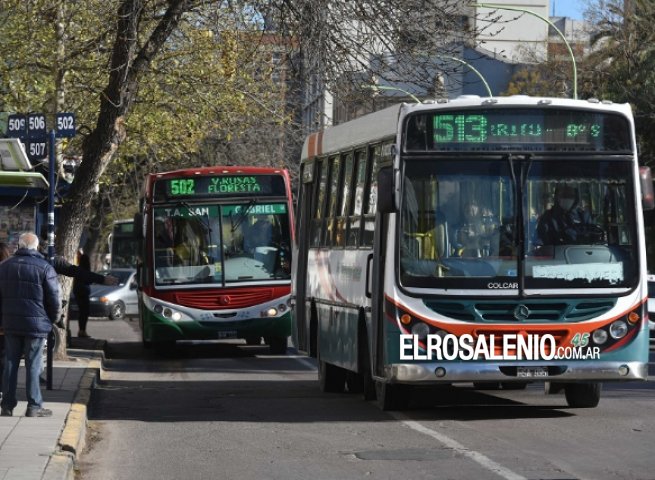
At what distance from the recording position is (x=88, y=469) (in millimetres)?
10797

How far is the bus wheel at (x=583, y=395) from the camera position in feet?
48.3

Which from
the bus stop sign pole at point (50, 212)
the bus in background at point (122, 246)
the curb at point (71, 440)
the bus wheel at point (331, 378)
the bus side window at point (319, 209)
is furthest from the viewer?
the bus in background at point (122, 246)

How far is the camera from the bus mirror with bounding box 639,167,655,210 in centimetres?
1348

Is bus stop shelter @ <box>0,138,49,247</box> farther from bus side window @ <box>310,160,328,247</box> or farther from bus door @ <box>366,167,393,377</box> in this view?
bus door @ <box>366,167,393,377</box>

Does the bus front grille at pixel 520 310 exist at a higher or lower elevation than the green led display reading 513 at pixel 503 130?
lower

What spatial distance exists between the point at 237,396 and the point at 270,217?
802 centimetres

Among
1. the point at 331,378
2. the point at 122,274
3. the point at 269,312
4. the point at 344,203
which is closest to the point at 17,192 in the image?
the point at 269,312

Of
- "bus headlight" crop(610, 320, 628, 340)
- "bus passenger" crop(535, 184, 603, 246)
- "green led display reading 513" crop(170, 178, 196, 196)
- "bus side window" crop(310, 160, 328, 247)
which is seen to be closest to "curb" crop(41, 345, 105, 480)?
"bus side window" crop(310, 160, 328, 247)

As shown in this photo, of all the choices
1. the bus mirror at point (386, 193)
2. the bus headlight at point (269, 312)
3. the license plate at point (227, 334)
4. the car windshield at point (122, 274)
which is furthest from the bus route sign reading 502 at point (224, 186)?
the car windshield at point (122, 274)

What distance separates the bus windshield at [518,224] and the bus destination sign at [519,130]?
0.16m

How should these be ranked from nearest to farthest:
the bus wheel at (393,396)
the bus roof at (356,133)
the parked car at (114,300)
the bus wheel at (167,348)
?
the bus roof at (356,133)
the bus wheel at (393,396)
the bus wheel at (167,348)
the parked car at (114,300)

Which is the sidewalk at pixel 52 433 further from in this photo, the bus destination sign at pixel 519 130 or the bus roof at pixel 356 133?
the bus destination sign at pixel 519 130

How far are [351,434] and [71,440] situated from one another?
2.49 m

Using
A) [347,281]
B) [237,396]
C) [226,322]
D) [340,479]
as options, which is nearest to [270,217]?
[226,322]
